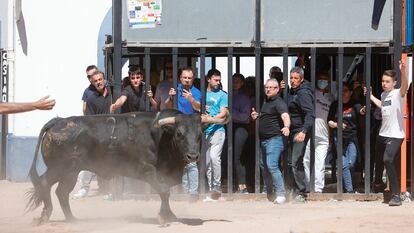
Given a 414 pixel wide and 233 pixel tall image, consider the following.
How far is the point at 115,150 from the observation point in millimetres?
10633

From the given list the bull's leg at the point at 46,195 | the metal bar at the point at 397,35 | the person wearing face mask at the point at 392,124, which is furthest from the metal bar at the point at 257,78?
the bull's leg at the point at 46,195

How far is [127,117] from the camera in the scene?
426 inches

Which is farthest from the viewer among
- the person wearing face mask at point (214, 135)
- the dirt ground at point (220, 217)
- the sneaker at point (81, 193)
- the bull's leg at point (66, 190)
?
the sneaker at point (81, 193)

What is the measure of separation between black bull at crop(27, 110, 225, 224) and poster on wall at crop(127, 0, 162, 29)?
207 cm

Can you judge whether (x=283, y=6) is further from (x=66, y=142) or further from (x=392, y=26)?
(x=66, y=142)

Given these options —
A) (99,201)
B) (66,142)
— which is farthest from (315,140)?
(66,142)

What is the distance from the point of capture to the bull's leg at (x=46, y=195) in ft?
34.2

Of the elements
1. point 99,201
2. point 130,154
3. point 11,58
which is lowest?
point 99,201

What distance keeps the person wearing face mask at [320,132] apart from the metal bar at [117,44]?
2.62m

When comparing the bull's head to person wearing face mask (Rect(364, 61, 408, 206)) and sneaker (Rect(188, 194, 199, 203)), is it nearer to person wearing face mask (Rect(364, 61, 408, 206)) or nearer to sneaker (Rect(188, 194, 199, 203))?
sneaker (Rect(188, 194, 199, 203))

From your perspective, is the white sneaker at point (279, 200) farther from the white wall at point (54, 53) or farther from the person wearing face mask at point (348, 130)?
the white wall at point (54, 53)

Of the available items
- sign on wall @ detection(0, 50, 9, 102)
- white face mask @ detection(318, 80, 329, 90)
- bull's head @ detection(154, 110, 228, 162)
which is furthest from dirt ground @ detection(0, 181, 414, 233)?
sign on wall @ detection(0, 50, 9, 102)

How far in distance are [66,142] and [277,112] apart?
313cm

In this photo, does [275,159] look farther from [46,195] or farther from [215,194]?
[46,195]
